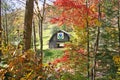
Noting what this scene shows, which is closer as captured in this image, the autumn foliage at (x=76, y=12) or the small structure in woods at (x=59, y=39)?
the autumn foliage at (x=76, y=12)

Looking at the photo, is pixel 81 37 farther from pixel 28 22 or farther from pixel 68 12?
pixel 28 22

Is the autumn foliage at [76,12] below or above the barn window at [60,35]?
above

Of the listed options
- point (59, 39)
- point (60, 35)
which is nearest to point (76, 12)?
point (60, 35)

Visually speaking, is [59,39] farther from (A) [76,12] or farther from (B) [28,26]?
(B) [28,26]

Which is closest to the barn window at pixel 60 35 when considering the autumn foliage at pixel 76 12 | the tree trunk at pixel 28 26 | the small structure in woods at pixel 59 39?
the small structure in woods at pixel 59 39

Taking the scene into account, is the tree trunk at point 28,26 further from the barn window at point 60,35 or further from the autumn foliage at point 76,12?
the barn window at point 60,35

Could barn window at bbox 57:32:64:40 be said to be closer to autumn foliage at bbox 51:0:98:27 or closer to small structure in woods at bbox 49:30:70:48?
small structure in woods at bbox 49:30:70:48

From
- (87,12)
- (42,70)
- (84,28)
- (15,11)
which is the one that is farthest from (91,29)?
(15,11)

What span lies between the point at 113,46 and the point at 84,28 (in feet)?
10.5

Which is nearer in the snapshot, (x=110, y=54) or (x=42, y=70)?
(x=42, y=70)

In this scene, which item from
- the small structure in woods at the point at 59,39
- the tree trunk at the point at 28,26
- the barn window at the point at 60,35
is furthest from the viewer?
the small structure in woods at the point at 59,39

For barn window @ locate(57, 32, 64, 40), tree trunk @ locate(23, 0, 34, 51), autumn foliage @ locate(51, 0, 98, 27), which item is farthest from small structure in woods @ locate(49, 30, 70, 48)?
tree trunk @ locate(23, 0, 34, 51)

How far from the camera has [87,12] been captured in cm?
1705

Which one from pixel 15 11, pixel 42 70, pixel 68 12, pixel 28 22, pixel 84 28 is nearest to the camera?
pixel 42 70
